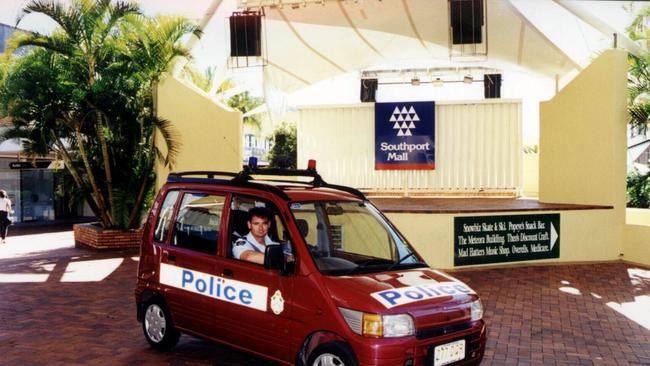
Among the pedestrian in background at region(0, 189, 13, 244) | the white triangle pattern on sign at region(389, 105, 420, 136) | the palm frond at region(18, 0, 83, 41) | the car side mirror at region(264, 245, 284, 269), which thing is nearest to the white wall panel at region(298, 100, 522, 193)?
the white triangle pattern on sign at region(389, 105, 420, 136)

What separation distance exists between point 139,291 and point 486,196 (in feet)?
38.5

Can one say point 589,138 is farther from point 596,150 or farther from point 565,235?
point 565,235

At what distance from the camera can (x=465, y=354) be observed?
15.5 feet

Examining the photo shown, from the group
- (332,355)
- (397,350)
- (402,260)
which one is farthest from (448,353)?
(402,260)

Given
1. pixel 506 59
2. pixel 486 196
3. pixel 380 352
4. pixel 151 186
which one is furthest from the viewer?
pixel 506 59

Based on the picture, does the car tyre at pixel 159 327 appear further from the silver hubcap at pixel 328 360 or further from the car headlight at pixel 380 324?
the car headlight at pixel 380 324

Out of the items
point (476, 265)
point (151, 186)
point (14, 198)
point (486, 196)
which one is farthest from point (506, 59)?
point (14, 198)

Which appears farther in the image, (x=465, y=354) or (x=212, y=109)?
(x=212, y=109)

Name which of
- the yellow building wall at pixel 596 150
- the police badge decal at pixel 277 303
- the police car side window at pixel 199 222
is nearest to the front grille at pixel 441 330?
the police badge decal at pixel 277 303

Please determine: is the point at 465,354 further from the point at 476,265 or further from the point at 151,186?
the point at 151,186

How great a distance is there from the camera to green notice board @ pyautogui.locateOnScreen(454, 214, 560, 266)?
10812 millimetres

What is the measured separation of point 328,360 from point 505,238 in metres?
7.36

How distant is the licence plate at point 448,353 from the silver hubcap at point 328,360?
70 cm

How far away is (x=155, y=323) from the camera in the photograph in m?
6.12
